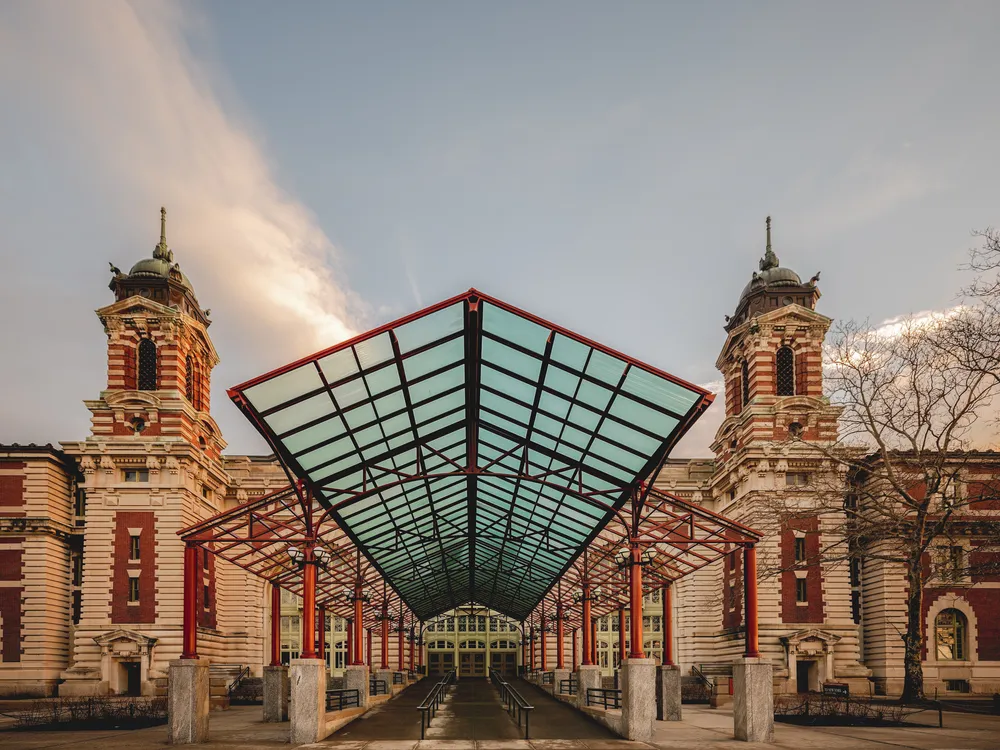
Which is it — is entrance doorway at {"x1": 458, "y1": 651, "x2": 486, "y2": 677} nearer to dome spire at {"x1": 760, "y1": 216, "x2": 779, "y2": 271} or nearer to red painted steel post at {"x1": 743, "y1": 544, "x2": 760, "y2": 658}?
dome spire at {"x1": 760, "y1": 216, "x2": 779, "y2": 271}

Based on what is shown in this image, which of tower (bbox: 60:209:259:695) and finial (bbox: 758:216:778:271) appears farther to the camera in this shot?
finial (bbox: 758:216:778:271)

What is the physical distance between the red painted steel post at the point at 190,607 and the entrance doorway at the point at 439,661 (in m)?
47.9

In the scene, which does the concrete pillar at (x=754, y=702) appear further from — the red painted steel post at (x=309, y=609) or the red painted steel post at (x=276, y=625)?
the red painted steel post at (x=276, y=625)

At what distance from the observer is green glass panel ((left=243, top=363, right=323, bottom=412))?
1697 centimetres

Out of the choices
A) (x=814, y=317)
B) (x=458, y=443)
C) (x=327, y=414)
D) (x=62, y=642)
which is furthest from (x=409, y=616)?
(x=327, y=414)

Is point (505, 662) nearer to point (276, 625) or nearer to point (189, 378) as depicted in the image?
→ point (189, 378)

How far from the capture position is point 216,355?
54531 mm

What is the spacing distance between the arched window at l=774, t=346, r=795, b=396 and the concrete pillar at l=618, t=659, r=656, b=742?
3183 centimetres

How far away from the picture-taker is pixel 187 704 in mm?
19000

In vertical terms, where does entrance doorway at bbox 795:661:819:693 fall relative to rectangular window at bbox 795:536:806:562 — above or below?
below

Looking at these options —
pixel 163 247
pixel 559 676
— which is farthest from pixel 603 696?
pixel 163 247

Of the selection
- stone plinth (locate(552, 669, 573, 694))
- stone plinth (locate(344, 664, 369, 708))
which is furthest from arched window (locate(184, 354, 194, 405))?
stone plinth (locate(552, 669, 573, 694))

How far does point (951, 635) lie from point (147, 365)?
4525cm

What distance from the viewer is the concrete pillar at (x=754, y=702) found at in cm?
1891
